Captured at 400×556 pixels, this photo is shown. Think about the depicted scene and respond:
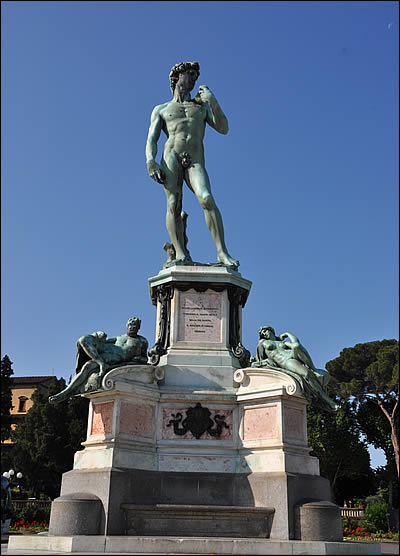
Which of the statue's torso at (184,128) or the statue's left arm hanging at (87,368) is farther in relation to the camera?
the statue's torso at (184,128)

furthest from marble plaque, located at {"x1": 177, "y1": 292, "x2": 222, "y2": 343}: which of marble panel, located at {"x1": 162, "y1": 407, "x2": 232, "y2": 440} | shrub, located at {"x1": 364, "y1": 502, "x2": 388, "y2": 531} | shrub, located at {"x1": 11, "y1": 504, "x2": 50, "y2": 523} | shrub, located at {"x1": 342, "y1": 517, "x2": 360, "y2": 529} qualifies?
shrub, located at {"x1": 342, "y1": 517, "x2": 360, "y2": 529}

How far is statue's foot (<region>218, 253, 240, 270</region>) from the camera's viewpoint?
1287cm

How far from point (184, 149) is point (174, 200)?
3.92ft

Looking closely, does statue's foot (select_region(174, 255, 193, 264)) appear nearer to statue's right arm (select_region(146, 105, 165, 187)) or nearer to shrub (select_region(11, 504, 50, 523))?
statue's right arm (select_region(146, 105, 165, 187))

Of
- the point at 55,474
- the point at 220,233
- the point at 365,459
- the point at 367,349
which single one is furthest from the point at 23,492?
the point at 220,233

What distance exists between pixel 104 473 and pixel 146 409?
1431 millimetres

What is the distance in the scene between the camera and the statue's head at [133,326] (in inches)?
464

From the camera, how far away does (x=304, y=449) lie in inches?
423

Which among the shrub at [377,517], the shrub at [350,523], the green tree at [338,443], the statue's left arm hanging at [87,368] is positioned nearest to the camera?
the statue's left arm hanging at [87,368]

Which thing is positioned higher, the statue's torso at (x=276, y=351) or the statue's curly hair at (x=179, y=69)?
the statue's curly hair at (x=179, y=69)

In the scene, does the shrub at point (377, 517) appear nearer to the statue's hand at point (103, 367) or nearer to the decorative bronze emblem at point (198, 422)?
the decorative bronze emblem at point (198, 422)

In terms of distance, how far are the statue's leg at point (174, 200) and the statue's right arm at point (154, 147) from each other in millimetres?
201

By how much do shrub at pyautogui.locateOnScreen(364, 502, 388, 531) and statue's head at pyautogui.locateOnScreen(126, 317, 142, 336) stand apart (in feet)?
57.7

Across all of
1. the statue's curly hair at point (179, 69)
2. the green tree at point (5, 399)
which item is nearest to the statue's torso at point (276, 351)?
the statue's curly hair at point (179, 69)
